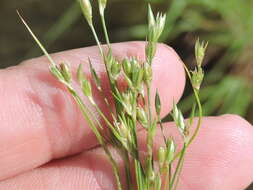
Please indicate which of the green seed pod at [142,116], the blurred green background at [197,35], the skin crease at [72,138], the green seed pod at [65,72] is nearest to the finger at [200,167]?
the skin crease at [72,138]

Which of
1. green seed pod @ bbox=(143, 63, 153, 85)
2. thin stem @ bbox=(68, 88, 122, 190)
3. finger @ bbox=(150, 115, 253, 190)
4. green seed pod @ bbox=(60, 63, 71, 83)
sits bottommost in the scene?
finger @ bbox=(150, 115, 253, 190)

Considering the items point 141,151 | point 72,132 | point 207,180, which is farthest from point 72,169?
point 207,180

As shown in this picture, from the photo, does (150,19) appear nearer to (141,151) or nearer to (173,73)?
(173,73)

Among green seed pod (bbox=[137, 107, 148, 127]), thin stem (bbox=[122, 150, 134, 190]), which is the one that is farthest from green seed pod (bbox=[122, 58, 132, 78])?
thin stem (bbox=[122, 150, 134, 190])

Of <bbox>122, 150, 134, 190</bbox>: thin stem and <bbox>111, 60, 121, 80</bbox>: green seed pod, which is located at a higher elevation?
<bbox>111, 60, 121, 80</bbox>: green seed pod

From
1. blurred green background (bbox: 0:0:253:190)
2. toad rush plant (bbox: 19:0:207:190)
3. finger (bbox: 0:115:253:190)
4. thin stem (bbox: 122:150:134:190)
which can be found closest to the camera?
toad rush plant (bbox: 19:0:207:190)

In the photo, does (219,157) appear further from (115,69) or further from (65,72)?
(65,72)

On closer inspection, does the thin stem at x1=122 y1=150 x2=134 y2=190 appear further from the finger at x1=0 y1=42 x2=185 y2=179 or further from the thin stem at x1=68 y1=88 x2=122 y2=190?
the finger at x1=0 y1=42 x2=185 y2=179
